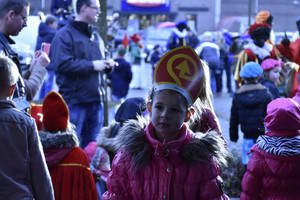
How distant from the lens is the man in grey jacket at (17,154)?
11.4 ft

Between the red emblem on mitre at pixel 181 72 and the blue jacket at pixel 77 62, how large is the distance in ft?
10.9

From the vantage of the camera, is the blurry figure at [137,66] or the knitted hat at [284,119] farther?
the blurry figure at [137,66]

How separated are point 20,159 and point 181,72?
1141 mm

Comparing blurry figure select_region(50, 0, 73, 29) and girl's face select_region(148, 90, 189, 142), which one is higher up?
blurry figure select_region(50, 0, 73, 29)

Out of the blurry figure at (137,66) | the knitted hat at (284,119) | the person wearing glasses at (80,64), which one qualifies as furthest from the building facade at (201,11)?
the knitted hat at (284,119)

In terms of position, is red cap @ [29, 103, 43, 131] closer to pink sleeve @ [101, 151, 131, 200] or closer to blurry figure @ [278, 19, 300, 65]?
pink sleeve @ [101, 151, 131, 200]

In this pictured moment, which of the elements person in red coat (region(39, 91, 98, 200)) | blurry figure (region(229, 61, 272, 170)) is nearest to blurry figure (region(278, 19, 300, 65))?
blurry figure (region(229, 61, 272, 170))

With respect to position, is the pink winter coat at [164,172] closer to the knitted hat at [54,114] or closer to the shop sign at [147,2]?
the knitted hat at [54,114]

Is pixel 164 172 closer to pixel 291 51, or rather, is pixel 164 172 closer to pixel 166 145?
pixel 166 145

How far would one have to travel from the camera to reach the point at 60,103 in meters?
5.07

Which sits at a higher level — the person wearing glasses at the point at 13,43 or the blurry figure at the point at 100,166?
the person wearing glasses at the point at 13,43

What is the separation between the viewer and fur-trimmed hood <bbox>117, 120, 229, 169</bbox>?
3.34m

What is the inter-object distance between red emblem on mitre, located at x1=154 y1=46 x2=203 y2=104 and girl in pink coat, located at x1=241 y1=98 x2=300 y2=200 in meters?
1.27

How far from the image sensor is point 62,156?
4.95m
